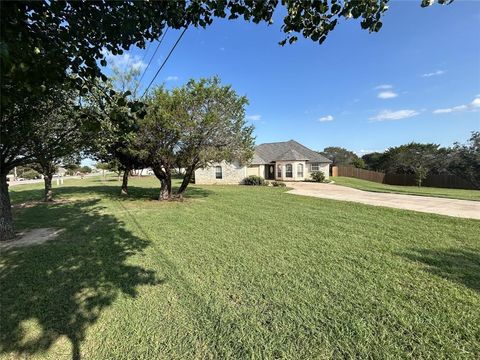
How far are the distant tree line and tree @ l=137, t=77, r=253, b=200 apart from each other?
20.0 meters

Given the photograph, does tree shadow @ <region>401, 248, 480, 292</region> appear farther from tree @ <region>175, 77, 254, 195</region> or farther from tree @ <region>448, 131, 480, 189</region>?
→ tree @ <region>448, 131, 480, 189</region>

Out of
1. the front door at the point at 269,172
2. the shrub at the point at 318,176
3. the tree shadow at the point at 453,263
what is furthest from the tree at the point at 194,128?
the front door at the point at 269,172

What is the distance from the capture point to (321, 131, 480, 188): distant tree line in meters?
20.5

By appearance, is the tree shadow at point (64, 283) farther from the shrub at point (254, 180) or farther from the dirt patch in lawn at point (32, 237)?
the shrub at point (254, 180)

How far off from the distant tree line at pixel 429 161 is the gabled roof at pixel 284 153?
11.4 m

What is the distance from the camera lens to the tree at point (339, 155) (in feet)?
192

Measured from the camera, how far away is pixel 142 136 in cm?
1113

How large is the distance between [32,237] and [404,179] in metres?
35.3

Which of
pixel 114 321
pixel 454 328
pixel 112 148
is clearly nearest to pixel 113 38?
pixel 114 321

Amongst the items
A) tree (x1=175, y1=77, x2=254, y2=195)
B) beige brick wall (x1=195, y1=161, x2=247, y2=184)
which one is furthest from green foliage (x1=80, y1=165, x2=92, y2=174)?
tree (x1=175, y1=77, x2=254, y2=195)

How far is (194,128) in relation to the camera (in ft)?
37.0

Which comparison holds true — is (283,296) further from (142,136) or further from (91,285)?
(142,136)

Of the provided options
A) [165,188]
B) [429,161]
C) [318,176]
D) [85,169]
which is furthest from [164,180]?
[85,169]

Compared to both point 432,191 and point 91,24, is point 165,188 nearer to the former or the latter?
point 91,24
